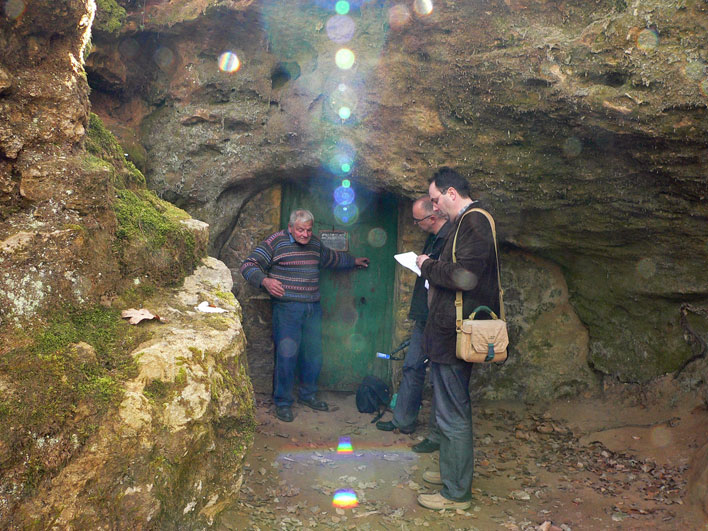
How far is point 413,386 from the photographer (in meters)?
5.13

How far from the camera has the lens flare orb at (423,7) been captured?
16.1 feet

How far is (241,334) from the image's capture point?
2764 millimetres

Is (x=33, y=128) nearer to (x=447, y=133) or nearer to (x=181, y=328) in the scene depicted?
(x=181, y=328)

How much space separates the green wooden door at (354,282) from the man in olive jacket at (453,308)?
232 cm

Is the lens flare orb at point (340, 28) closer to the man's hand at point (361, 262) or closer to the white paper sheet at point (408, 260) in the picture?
the man's hand at point (361, 262)

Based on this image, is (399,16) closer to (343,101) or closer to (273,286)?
(343,101)

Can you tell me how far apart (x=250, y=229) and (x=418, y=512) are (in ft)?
10.7

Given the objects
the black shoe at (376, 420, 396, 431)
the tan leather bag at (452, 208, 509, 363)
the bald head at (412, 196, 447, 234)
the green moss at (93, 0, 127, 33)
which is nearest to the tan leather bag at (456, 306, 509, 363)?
the tan leather bag at (452, 208, 509, 363)

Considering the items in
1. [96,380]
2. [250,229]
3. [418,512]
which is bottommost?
[418,512]

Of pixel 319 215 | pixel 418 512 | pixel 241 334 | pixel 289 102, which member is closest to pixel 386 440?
pixel 418 512

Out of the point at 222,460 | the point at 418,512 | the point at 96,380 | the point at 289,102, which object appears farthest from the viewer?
the point at 289,102

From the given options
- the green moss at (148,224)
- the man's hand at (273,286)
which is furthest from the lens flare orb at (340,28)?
the green moss at (148,224)

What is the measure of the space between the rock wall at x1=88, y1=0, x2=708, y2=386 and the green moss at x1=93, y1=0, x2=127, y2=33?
13 cm

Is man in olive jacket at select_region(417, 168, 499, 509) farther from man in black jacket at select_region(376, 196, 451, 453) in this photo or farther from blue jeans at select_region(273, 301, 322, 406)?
blue jeans at select_region(273, 301, 322, 406)
